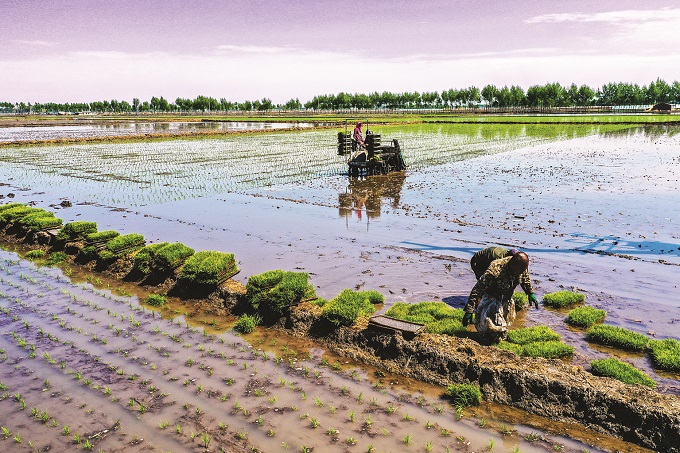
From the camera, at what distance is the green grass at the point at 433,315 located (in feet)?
24.9

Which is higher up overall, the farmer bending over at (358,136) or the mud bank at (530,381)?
the farmer bending over at (358,136)

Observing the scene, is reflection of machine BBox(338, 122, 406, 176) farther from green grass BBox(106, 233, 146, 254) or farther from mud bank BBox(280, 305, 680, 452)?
mud bank BBox(280, 305, 680, 452)

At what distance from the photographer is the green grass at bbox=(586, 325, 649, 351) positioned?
7.14m

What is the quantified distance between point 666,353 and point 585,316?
→ 1374 mm

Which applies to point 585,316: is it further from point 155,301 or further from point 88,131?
point 88,131

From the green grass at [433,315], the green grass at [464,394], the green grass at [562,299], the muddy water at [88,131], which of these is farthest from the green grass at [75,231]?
the muddy water at [88,131]

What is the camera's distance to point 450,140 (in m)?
44.7

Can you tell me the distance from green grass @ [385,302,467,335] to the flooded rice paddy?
2.53 ft

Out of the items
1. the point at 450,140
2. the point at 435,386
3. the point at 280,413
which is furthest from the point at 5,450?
the point at 450,140

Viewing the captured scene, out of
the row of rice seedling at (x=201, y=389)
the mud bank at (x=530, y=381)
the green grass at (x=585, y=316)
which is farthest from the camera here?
the green grass at (x=585, y=316)

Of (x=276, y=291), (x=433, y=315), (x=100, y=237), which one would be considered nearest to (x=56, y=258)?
(x=100, y=237)

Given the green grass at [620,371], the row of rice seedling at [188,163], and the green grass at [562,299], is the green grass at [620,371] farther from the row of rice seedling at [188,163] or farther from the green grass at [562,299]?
the row of rice seedling at [188,163]

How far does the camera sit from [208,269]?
9453 millimetres

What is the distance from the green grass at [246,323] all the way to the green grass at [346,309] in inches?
50.3
